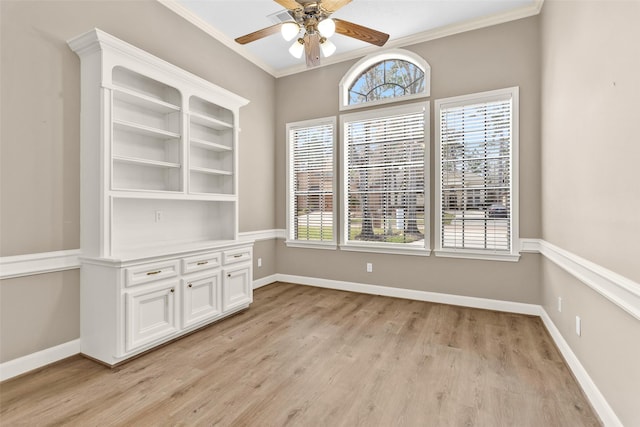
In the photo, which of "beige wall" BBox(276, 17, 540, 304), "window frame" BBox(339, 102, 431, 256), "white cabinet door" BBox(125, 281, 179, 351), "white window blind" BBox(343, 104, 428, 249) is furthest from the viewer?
"white window blind" BBox(343, 104, 428, 249)

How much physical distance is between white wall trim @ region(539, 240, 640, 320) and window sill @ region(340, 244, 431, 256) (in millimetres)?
1622

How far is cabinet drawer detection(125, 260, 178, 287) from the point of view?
2523 millimetres

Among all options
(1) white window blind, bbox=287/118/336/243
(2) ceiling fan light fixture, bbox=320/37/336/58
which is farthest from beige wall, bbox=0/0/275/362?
(1) white window blind, bbox=287/118/336/243

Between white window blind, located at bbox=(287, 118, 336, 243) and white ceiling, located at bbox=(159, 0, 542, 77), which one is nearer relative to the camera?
white ceiling, located at bbox=(159, 0, 542, 77)

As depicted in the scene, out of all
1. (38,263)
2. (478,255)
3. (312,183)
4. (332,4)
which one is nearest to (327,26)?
(332,4)

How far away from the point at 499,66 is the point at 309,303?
377 cm

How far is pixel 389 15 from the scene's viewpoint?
12.1 feet

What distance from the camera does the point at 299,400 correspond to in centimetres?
205

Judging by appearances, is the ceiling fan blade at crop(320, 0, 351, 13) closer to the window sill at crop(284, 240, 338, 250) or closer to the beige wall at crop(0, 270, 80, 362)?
the beige wall at crop(0, 270, 80, 362)

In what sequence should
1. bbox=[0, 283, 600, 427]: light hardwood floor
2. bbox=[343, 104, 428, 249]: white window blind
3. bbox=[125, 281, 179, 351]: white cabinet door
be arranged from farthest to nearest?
bbox=[343, 104, 428, 249]: white window blind → bbox=[125, 281, 179, 351]: white cabinet door → bbox=[0, 283, 600, 427]: light hardwood floor

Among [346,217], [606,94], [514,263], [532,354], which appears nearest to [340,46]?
[346,217]

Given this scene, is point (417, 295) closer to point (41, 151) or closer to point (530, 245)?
point (530, 245)

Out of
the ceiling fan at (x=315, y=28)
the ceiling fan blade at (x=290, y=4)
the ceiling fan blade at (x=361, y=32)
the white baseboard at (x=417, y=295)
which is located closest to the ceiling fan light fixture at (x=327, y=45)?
the ceiling fan at (x=315, y=28)

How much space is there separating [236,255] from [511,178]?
3377 mm
